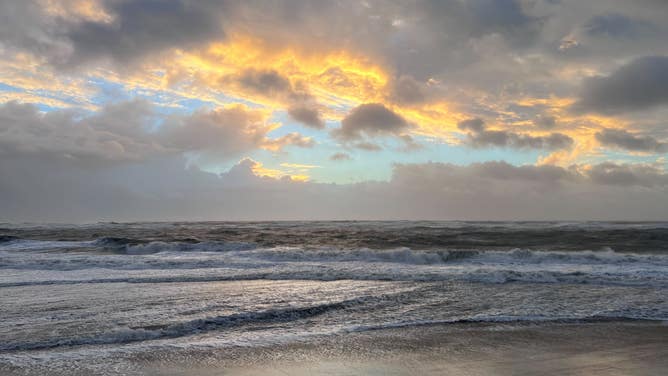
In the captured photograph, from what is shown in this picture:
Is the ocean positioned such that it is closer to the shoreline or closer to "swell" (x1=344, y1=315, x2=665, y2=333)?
"swell" (x1=344, y1=315, x2=665, y2=333)

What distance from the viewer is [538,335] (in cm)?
758

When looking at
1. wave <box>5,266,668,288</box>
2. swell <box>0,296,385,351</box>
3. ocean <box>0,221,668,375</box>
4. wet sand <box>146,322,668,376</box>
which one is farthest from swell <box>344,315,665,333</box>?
wave <box>5,266,668,288</box>

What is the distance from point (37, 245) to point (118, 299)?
83.1 ft

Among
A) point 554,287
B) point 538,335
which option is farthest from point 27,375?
point 554,287

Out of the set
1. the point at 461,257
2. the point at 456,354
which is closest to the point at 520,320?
the point at 456,354

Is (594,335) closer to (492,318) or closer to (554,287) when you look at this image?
(492,318)

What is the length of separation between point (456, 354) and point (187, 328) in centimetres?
488

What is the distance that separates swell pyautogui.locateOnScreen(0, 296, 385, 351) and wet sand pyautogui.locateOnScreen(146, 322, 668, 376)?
1.42 m

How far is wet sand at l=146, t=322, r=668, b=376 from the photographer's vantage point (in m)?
5.75

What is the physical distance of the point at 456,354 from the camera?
6.48 meters

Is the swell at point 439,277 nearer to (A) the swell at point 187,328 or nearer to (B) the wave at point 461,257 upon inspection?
(B) the wave at point 461,257

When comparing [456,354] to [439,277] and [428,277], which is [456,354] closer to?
[428,277]

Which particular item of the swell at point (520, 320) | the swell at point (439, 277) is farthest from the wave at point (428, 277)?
the swell at point (520, 320)

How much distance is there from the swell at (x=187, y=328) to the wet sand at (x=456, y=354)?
142 centimetres
